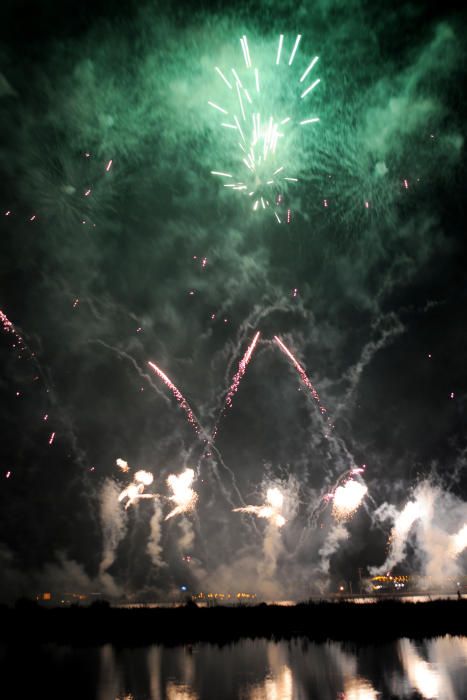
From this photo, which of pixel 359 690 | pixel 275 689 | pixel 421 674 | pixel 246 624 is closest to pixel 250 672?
pixel 275 689

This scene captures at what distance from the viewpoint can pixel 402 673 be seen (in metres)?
24.0

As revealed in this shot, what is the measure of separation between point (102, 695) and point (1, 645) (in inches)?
1055

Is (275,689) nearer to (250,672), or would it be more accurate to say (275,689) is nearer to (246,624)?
(250,672)

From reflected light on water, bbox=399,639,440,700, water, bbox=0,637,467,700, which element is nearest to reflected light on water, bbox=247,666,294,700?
water, bbox=0,637,467,700

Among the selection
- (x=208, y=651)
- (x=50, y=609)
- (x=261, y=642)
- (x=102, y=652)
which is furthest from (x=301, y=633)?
(x=50, y=609)

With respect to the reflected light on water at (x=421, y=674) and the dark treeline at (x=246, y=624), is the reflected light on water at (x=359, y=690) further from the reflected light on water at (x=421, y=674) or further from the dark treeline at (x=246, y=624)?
the dark treeline at (x=246, y=624)

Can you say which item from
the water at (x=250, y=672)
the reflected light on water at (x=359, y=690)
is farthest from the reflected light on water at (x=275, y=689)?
the reflected light on water at (x=359, y=690)

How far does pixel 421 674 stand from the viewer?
77.1ft

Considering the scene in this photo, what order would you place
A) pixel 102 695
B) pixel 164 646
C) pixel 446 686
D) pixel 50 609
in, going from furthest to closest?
1. pixel 50 609
2. pixel 164 646
3. pixel 102 695
4. pixel 446 686

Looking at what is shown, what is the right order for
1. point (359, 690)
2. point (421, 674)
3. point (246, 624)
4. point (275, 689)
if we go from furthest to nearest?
point (246, 624) < point (421, 674) < point (275, 689) < point (359, 690)

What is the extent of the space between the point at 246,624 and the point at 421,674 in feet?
87.7

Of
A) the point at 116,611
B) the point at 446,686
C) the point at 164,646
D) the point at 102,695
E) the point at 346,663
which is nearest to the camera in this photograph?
the point at 446,686

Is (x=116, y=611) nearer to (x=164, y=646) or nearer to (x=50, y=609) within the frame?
(x=50, y=609)

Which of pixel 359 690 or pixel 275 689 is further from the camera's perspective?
pixel 275 689
